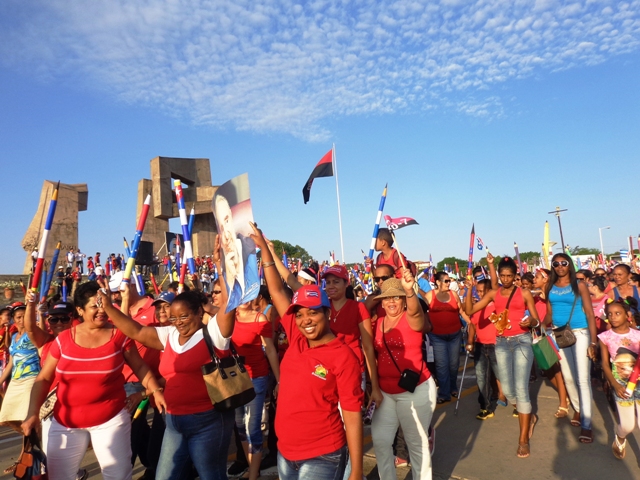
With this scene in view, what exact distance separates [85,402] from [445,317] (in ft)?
16.0

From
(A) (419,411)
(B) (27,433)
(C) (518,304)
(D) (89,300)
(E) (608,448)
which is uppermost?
(D) (89,300)

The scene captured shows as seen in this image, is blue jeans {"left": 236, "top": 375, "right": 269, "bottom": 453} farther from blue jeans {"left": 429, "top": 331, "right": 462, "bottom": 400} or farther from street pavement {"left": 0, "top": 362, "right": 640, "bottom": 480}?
blue jeans {"left": 429, "top": 331, "right": 462, "bottom": 400}

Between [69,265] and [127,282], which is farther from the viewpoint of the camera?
[69,265]

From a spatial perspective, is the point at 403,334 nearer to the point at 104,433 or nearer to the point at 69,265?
the point at 104,433

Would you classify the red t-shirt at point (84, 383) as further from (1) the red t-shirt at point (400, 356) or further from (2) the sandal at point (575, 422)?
(2) the sandal at point (575, 422)

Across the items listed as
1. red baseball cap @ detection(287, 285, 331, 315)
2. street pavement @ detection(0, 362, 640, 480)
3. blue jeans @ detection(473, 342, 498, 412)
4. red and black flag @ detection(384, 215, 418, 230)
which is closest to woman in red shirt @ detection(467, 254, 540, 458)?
street pavement @ detection(0, 362, 640, 480)

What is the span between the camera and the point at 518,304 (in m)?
5.21

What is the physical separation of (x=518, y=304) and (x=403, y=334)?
210 cm

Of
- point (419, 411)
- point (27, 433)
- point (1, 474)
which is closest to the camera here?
point (27, 433)

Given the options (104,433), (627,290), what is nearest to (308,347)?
(104,433)

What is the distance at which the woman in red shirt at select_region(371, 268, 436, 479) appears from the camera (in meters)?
3.63

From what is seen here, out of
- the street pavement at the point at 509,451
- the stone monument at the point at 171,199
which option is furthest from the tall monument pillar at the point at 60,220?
the street pavement at the point at 509,451

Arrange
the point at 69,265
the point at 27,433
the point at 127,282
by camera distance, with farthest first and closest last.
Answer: the point at 69,265 → the point at 127,282 → the point at 27,433

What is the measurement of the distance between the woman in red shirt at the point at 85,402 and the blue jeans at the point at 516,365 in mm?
3509
